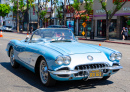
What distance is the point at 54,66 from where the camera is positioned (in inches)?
205

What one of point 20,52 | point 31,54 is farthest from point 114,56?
point 20,52

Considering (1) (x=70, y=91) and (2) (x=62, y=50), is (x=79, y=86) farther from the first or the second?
(2) (x=62, y=50)

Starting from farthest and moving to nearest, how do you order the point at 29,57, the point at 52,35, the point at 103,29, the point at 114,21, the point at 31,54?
the point at 103,29 → the point at 114,21 → the point at 52,35 → the point at 29,57 → the point at 31,54

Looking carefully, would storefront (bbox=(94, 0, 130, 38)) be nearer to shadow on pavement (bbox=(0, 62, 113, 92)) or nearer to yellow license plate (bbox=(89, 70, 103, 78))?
shadow on pavement (bbox=(0, 62, 113, 92))

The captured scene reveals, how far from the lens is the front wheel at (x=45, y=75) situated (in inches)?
215

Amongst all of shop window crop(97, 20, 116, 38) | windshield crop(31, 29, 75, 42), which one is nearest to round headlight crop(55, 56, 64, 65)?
windshield crop(31, 29, 75, 42)

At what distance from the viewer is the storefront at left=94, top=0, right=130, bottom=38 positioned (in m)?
31.1

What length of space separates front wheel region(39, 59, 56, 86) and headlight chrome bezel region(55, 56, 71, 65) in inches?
17.4

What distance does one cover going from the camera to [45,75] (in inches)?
224

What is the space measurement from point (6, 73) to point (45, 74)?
7.38ft

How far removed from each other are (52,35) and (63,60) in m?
1.96

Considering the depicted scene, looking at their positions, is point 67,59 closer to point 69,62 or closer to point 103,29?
point 69,62

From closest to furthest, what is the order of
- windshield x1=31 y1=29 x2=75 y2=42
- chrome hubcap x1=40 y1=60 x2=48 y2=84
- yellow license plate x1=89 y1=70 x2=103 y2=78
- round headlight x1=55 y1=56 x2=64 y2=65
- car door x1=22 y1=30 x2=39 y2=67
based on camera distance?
1. round headlight x1=55 y1=56 x2=64 y2=65
2. yellow license plate x1=89 y1=70 x2=103 y2=78
3. chrome hubcap x1=40 y1=60 x2=48 y2=84
4. car door x1=22 y1=30 x2=39 y2=67
5. windshield x1=31 y1=29 x2=75 y2=42

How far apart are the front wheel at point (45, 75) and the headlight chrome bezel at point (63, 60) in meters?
0.44
